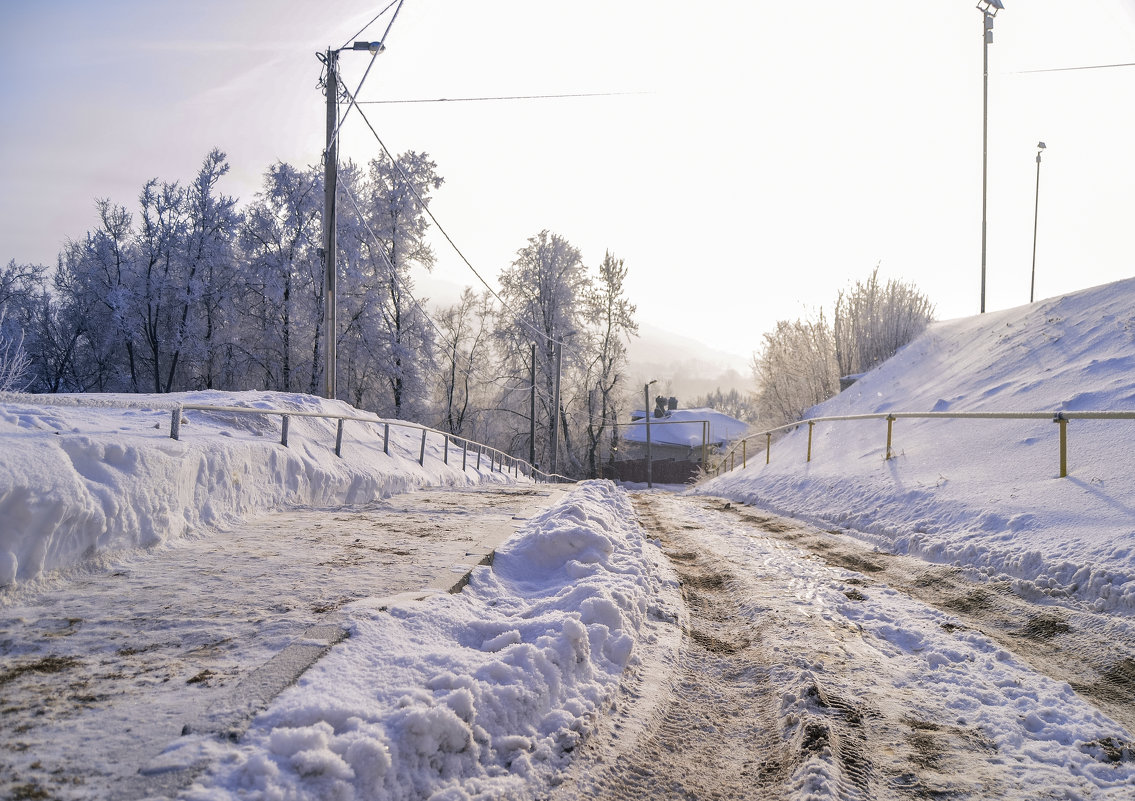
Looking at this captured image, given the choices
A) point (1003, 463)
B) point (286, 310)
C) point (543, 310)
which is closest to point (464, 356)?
point (543, 310)

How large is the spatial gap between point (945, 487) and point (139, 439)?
8185mm

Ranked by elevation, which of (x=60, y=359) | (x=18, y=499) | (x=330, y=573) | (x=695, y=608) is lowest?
(x=695, y=608)

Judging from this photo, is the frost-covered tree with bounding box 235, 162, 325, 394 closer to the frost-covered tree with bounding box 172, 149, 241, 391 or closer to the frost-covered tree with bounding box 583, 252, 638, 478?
the frost-covered tree with bounding box 172, 149, 241, 391

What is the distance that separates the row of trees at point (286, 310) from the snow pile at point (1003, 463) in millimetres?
17151

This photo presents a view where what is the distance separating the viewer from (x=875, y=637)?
3605mm

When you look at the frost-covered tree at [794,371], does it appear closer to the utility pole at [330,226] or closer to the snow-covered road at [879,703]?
the utility pole at [330,226]

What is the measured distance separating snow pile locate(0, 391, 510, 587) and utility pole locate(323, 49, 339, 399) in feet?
8.89

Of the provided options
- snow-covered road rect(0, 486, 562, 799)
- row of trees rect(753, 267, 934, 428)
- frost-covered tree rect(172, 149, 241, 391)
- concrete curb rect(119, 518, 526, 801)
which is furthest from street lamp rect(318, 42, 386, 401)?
frost-covered tree rect(172, 149, 241, 391)

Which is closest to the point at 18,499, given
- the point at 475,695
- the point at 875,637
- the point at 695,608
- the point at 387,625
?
the point at 387,625

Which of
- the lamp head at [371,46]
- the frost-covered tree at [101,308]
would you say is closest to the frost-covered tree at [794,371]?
the lamp head at [371,46]

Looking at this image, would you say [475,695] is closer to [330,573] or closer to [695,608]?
[330,573]

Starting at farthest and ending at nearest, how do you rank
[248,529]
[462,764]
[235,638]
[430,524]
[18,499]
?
[430,524]
[248,529]
[18,499]
[235,638]
[462,764]

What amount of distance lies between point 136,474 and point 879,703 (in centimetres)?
452

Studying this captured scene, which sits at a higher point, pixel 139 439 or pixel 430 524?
pixel 139 439
